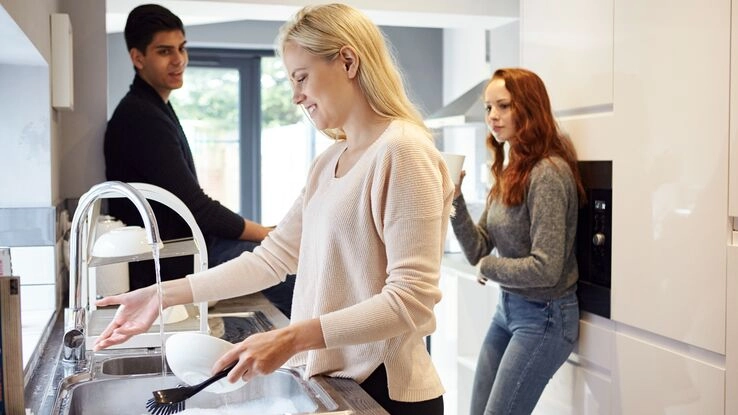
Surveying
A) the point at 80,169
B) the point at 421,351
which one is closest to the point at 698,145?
the point at 421,351

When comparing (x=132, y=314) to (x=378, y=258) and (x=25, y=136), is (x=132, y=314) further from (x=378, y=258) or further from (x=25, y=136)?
(x=25, y=136)

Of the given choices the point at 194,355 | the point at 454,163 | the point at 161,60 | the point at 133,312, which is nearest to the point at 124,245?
the point at 133,312

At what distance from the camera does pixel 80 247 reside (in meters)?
1.41

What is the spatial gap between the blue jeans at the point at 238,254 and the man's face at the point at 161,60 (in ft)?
1.59

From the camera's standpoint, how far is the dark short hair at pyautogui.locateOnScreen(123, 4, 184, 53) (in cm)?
234

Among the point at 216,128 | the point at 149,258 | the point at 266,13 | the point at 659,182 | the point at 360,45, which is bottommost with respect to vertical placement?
the point at 149,258

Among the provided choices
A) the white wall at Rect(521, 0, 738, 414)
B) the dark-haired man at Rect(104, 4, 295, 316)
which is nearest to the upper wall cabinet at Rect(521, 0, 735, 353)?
the white wall at Rect(521, 0, 738, 414)

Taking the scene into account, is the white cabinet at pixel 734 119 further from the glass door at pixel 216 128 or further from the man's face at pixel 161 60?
the glass door at pixel 216 128

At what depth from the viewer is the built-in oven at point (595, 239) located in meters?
2.24

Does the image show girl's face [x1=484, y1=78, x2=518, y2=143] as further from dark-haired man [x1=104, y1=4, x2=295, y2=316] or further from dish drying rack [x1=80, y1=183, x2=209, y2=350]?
dish drying rack [x1=80, y1=183, x2=209, y2=350]

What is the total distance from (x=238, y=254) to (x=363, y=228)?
1.07 m

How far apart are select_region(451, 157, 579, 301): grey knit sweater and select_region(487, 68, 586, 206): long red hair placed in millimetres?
31

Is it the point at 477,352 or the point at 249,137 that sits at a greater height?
the point at 249,137

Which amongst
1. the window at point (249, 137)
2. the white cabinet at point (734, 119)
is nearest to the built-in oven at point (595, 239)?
the white cabinet at point (734, 119)
